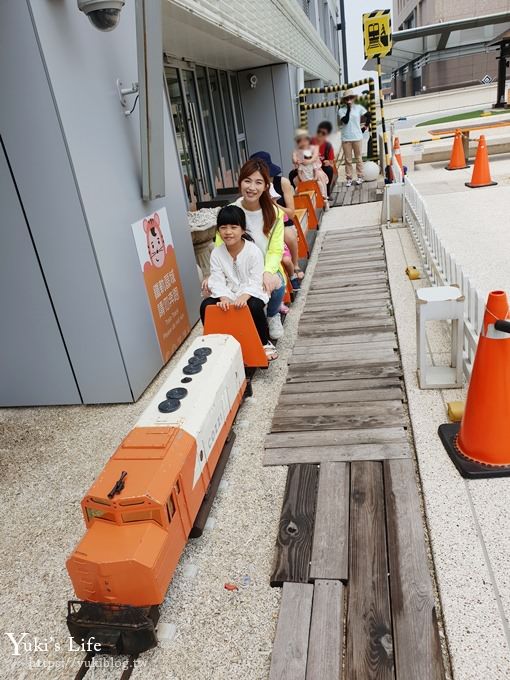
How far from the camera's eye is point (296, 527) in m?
2.37

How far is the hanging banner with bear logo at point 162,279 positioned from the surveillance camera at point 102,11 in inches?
50.8

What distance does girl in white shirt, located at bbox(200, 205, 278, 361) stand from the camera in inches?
142

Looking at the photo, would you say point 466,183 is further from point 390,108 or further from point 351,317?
point 390,108

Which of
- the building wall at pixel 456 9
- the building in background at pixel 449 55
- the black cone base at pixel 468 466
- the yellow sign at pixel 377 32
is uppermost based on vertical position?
the building wall at pixel 456 9

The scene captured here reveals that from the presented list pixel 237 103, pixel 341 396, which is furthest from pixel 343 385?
pixel 237 103

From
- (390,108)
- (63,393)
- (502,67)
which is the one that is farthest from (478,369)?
(390,108)

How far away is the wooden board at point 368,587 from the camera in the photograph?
173 cm

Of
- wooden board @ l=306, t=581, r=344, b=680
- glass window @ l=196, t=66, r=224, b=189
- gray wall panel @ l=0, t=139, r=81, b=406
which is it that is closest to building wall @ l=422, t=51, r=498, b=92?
glass window @ l=196, t=66, r=224, b=189

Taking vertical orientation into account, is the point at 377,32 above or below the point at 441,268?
above

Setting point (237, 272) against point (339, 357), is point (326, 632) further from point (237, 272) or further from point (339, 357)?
point (237, 272)

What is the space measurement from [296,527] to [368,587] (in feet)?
1.50

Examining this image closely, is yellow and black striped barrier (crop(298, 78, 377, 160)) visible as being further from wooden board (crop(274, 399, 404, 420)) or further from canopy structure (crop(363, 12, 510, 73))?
canopy structure (crop(363, 12, 510, 73))

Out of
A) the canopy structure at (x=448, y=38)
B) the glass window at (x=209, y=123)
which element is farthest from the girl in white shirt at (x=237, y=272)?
the canopy structure at (x=448, y=38)

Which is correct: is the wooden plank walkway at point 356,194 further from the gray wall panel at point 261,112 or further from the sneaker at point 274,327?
the sneaker at point 274,327
